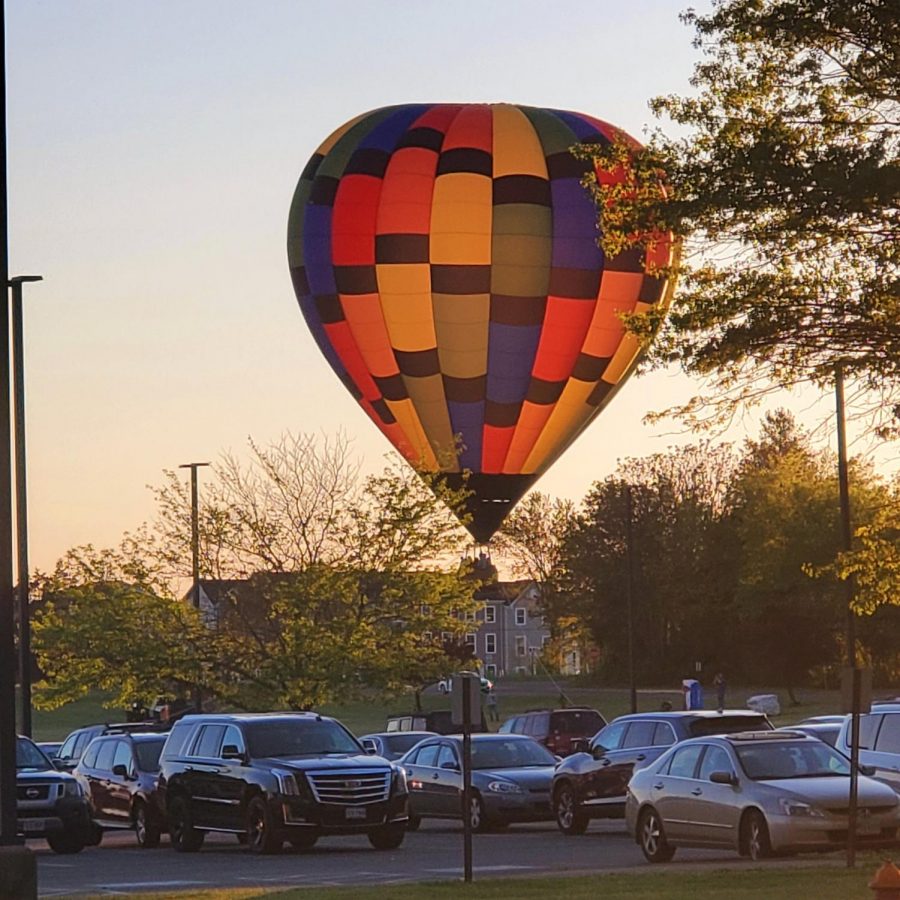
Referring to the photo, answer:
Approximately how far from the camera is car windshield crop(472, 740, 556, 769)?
3441cm

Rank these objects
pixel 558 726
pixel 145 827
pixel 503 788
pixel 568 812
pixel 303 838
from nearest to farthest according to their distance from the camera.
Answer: pixel 303 838
pixel 145 827
pixel 568 812
pixel 503 788
pixel 558 726

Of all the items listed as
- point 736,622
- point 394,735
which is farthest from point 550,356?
point 736,622

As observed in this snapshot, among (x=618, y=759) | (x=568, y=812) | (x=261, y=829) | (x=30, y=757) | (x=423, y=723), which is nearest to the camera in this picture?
(x=261, y=829)

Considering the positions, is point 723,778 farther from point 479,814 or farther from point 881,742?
point 479,814

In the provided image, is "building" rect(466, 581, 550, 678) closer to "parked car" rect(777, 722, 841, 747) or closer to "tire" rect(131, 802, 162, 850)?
"parked car" rect(777, 722, 841, 747)

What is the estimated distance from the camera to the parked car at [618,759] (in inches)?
1251

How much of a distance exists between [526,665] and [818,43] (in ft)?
543

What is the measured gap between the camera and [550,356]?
4700 cm

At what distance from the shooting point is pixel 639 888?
20.5 metres

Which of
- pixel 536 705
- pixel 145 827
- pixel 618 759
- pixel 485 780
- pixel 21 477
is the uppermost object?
pixel 21 477

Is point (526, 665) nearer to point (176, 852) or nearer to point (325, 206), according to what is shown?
point (325, 206)

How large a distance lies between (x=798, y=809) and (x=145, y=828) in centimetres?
1098

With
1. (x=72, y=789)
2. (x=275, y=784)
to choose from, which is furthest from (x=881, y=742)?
(x=72, y=789)

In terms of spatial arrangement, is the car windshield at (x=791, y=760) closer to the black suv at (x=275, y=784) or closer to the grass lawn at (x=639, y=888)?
the grass lawn at (x=639, y=888)
